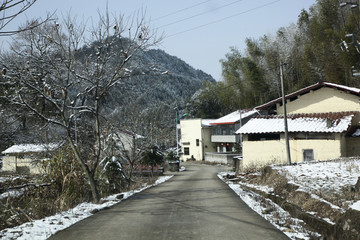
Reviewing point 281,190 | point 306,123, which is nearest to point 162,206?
point 281,190

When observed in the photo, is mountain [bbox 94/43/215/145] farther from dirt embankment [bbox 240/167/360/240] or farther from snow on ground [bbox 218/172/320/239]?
dirt embankment [bbox 240/167/360/240]

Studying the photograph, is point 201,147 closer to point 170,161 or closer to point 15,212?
point 170,161

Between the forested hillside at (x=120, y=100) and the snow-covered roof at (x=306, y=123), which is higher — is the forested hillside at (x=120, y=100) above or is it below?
above

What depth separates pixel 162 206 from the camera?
10664 mm

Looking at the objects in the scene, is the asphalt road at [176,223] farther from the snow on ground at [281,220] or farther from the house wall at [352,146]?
the house wall at [352,146]

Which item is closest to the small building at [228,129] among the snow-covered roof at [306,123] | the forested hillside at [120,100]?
the forested hillside at [120,100]

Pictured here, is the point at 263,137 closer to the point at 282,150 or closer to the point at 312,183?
A: the point at 282,150

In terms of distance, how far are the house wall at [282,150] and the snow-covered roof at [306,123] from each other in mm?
890

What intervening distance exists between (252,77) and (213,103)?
29.0 m

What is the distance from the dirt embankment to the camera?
22.4 ft

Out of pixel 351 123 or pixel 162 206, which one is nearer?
pixel 162 206

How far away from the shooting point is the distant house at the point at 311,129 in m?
25.0

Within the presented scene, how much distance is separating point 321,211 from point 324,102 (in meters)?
21.8

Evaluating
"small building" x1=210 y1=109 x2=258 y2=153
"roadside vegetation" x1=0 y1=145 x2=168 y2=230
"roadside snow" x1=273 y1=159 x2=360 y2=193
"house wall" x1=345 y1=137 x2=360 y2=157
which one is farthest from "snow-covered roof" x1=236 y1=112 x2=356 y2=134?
"roadside vegetation" x1=0 y1=145 x2=168 y2=230
